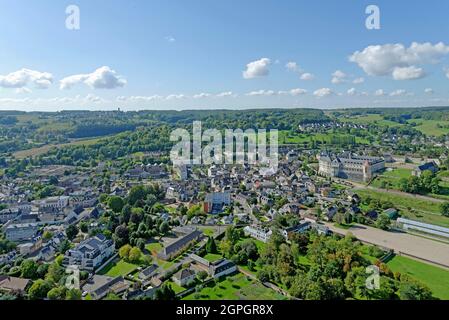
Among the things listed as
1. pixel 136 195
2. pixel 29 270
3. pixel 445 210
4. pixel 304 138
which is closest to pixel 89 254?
pixel 29 270

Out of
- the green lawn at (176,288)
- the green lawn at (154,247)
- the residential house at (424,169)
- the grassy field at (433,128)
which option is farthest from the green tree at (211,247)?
the grassy field at (433,128)

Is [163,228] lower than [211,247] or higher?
higher

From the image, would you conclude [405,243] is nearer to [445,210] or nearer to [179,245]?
[445,210]

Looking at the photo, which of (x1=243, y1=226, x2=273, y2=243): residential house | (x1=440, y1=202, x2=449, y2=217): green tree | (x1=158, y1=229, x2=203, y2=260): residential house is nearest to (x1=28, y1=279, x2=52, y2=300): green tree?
(x1=158, y1=229, x2=203, y2=260): residential house

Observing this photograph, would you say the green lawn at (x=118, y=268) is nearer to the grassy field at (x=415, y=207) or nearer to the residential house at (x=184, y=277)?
the residential house at (x=184, y=277)
